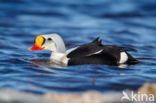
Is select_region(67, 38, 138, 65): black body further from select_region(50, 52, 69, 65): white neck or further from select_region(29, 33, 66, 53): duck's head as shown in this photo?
select_region(29, 33, 66, 53): duck's head

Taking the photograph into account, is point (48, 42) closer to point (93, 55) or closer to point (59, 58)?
point (59, 58)

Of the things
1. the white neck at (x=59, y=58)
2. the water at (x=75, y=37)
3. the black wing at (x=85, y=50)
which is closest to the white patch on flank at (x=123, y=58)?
the water at (x=75, y=37)

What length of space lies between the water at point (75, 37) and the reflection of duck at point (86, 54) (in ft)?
0.48

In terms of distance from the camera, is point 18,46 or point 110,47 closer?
point 110,47

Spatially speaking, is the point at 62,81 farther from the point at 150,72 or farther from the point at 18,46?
the point at 18,46

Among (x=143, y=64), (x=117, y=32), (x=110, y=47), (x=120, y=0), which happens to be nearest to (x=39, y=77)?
(x=110, y=47)

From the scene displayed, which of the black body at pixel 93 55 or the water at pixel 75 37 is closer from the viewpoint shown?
the water at pixel 75 37

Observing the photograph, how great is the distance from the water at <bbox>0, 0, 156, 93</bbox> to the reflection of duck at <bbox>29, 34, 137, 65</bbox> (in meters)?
0.15

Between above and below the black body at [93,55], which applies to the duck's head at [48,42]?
above

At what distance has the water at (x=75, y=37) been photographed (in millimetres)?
6250

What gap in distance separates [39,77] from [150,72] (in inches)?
81.0

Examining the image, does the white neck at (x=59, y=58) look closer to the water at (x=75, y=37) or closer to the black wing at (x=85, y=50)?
the black wing at (x=85, y=50)

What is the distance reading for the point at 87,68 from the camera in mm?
7176

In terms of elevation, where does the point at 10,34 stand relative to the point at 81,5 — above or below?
below
